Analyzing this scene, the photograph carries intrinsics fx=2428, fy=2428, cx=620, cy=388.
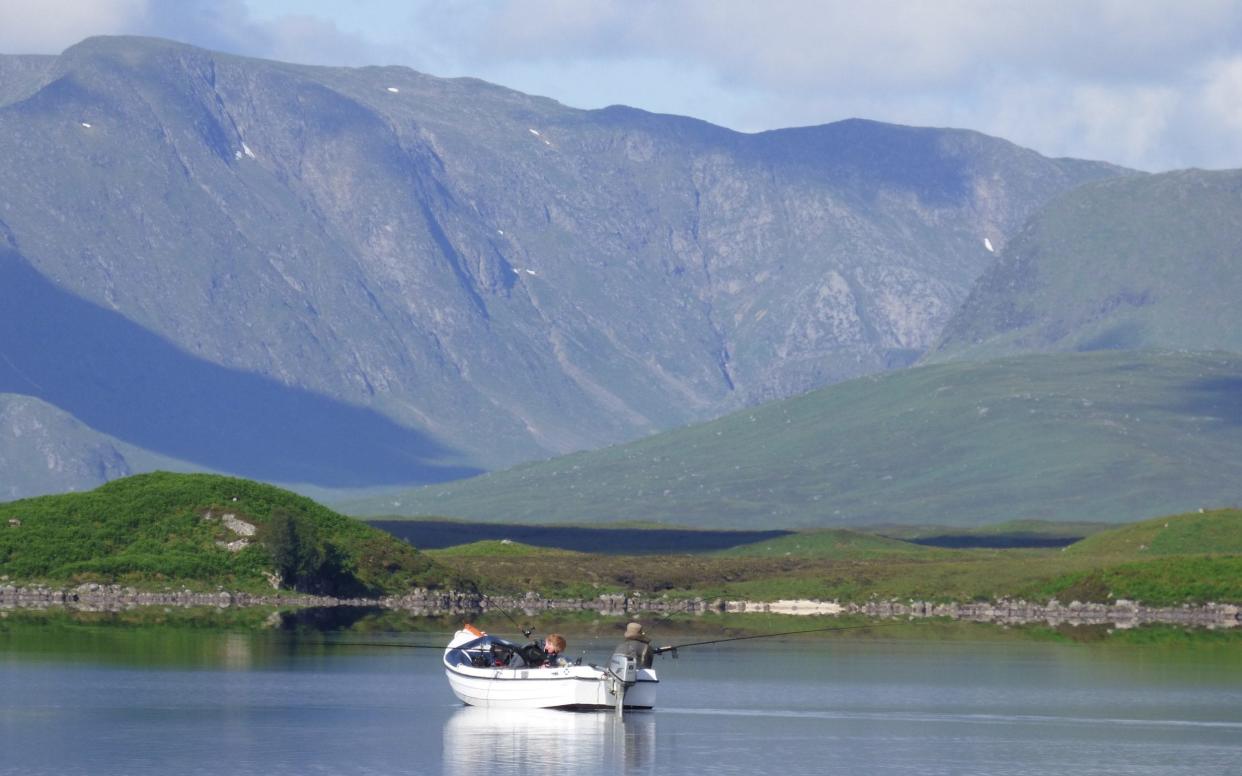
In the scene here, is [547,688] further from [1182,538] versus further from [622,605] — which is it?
[1182,538]

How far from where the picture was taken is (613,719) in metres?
72.5

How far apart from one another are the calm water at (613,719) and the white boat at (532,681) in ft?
3.17

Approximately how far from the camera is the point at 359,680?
8306 centimetres

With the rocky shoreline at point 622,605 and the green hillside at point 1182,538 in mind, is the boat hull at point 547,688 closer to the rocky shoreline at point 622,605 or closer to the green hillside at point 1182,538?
the rocky shoreline at point 622,605

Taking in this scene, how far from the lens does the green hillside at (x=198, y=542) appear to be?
138250 millimetres

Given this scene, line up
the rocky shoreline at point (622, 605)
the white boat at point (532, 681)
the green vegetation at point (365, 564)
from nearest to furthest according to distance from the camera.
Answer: the white boat at point (532, 681) < the rocky shoreline at point (622, 605) < the green vegetation at point (365, 564)

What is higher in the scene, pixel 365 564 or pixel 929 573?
pixel 929 573

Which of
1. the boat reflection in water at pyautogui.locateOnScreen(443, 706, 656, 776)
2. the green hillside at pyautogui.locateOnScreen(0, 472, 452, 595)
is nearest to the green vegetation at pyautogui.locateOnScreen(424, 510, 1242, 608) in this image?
the green hillside at pyautogui.locateOnScreen(0, 472, 452, 595)

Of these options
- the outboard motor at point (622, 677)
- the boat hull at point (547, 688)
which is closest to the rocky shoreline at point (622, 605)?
the boat hull at point (547, 688)

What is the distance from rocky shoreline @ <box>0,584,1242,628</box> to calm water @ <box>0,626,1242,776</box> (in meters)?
A: 31.1

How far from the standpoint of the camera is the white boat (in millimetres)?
73812

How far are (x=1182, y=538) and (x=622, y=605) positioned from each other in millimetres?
45574

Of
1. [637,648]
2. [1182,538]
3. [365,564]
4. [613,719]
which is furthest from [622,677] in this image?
[1182,538]

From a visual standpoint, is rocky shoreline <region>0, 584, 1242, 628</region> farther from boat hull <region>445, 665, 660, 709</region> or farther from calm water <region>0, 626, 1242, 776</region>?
boat hull <region>445, 665, 660, 709</region>
